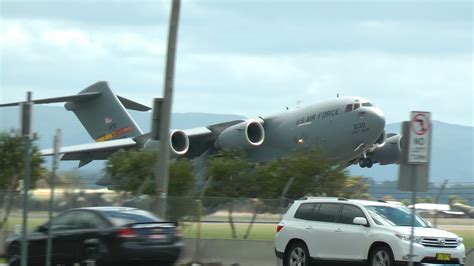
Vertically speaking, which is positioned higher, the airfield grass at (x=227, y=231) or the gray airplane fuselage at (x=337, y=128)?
the gray airplane fuselage at (x=337, y=128)

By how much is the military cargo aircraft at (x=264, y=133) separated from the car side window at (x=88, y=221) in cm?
2122

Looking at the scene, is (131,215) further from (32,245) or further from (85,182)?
(85,182)

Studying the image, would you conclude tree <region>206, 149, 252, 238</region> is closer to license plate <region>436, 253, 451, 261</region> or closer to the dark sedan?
the dark sedan

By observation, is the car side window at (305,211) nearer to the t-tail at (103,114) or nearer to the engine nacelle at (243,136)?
the engine nacelle at (243,136)

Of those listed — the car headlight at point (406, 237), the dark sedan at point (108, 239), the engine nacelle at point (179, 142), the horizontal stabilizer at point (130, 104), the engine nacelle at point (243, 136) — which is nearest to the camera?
the dark sedan at point (108, 239)

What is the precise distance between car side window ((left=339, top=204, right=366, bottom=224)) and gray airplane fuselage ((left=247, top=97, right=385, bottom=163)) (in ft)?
76.1

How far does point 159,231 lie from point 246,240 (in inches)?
220

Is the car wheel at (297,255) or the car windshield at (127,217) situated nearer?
A: the car windshield at (127,217)

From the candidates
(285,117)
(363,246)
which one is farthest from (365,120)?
(363,246)

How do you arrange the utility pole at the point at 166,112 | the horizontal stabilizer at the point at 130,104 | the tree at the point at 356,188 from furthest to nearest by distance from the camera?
the horizontal stabilizer at the point at 130,104 < the tree at the point at 356,188 < the utility pole at the point at 166,112

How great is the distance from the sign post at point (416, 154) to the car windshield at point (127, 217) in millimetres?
4981

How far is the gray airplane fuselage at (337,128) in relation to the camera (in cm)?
4412

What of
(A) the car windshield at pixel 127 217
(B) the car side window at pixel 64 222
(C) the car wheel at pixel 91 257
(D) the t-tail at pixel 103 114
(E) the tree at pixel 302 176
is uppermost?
(D) the t-tail at pixel 103 114

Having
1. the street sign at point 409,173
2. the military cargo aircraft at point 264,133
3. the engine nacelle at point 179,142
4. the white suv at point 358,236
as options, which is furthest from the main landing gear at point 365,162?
the street sign at point 409,173
